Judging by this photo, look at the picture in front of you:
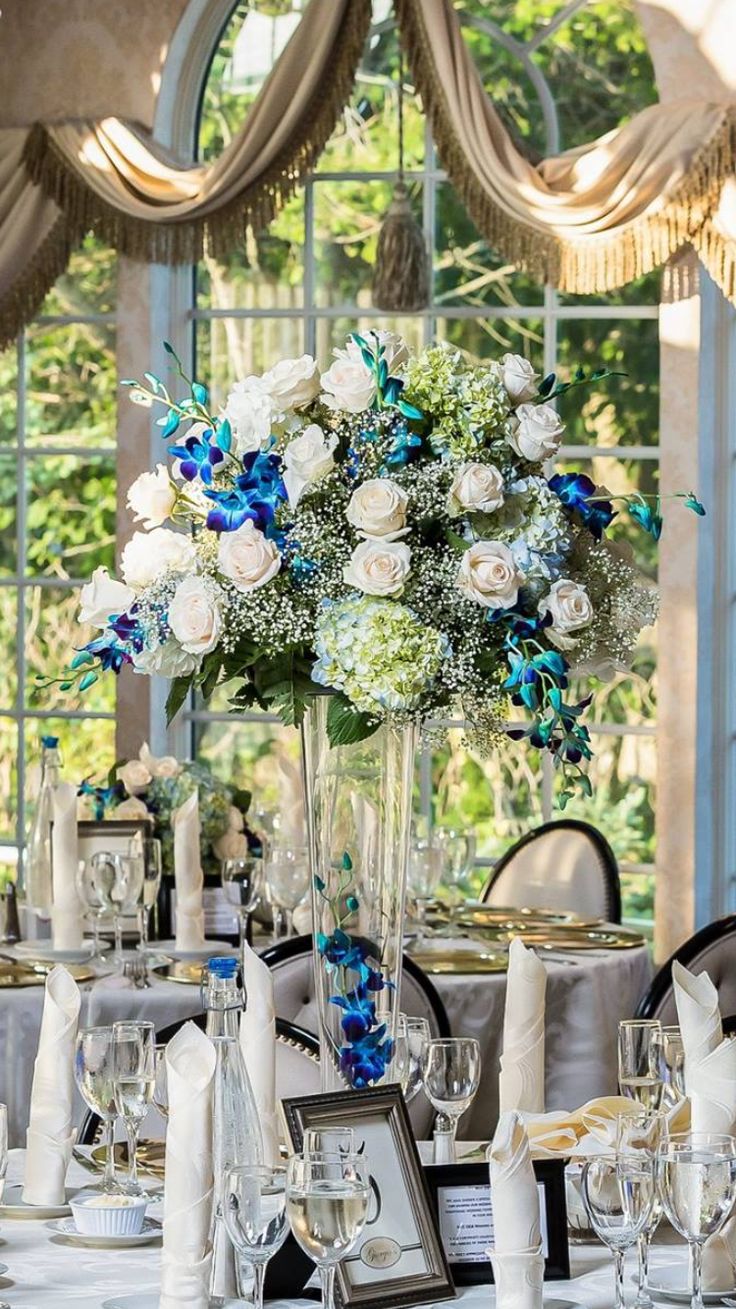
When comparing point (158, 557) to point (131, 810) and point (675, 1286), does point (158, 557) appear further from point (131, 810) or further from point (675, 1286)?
point (131, 810)

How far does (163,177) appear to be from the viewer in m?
5.94

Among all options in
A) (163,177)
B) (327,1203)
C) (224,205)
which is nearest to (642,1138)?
(327,1203)

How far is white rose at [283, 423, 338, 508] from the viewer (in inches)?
78.2

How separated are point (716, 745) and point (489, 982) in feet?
6.66

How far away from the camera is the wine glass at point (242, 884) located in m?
3.81

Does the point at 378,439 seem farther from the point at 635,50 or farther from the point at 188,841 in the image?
the point at 635,50

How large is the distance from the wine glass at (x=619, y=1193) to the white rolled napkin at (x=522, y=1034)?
2.14 ft

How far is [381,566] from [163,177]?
424cm

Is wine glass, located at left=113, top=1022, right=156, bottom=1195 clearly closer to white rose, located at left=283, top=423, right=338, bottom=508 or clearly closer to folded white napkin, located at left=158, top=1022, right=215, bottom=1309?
folded white napkin, located at left=158, top=1022, right=215, bottom=1309

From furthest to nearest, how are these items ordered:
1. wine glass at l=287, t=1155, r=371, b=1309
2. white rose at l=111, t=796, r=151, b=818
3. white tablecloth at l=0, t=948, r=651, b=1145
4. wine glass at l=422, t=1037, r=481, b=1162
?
white rose at l=111, t=796, r=151, b=818 → white tablecloth at l=0, t=948, r=651, b=1145 → wine glass at l=422, t=1037, r=481, b=1162 → wine glass at l=287, t=1155, r=371, b=1309

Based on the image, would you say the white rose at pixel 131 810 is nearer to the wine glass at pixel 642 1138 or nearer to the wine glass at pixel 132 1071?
the wine glass at pixel 132 1071

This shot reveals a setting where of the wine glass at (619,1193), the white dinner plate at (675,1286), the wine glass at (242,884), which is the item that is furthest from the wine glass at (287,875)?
the wine glass at (619,1193)

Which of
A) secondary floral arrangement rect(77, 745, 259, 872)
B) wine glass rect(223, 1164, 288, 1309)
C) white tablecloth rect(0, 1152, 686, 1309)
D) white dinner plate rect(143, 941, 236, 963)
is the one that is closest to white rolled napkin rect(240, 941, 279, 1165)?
white tablecloth rect(0, 1152, 686, 1309)

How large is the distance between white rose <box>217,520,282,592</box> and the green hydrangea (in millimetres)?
87
